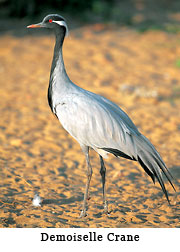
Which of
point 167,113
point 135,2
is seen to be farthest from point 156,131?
point 135,2

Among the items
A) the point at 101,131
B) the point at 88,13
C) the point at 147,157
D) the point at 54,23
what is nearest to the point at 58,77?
the point at 54,23

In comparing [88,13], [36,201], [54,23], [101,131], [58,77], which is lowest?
[36,201]

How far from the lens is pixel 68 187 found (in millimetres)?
4605

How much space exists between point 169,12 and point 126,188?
8.98m

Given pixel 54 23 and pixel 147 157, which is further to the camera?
pixel 54 23

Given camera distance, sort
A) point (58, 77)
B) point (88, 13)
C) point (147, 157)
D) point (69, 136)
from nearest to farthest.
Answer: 1. point (147, 157)
2. point (58, 77)
3. point (69, 136)
4. point (88, 13)

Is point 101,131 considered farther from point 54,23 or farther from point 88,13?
point 88,13

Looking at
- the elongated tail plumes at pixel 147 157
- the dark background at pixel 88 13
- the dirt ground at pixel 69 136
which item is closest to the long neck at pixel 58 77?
the elongated tail plumes at pixel 147 157

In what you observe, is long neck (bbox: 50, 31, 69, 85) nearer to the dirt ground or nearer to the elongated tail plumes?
the elongated tail plumes

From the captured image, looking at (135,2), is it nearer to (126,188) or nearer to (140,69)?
(140,69)

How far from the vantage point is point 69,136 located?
5.95 meters

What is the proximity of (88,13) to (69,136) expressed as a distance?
6582 mm

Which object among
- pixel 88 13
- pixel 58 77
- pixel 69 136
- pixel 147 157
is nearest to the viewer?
pixel 147 157

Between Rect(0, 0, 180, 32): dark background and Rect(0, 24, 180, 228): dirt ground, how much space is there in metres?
0.58
